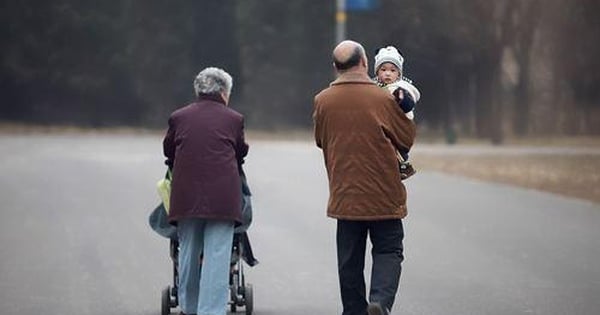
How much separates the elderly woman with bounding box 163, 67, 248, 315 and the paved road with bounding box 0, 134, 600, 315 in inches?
44.5

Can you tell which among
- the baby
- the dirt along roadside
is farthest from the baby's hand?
the dirt along roadside

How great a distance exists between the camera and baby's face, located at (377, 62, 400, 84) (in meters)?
7.88

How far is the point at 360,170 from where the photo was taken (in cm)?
759

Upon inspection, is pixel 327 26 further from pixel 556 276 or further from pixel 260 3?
pixel 556 276

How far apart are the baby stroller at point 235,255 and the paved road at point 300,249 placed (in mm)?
482

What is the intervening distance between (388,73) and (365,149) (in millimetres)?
563

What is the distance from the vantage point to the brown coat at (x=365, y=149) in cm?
757

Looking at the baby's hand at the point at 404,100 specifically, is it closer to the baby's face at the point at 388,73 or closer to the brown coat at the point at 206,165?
the baby's face at the point at 388,73

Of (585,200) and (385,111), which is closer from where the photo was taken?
(385,111)

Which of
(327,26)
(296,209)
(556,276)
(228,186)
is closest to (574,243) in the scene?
(556,276)

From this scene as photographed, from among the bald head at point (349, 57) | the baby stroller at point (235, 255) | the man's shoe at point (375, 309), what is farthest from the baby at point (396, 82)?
the baby stroller at point (235, 255)

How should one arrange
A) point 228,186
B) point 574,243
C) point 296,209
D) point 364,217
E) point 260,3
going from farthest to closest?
point 260,3
point 296,209
point 574,243
point 228,186
point 364,217

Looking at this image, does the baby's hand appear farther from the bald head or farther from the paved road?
the paved road

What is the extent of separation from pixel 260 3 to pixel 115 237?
119 feet
